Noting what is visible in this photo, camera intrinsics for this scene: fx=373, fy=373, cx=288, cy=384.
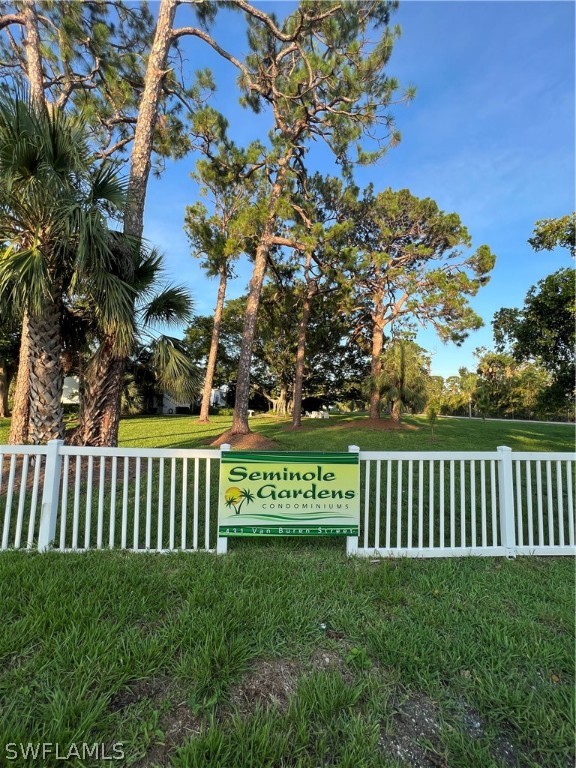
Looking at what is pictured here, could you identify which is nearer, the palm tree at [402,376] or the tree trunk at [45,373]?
the tree trunk at [45,373]

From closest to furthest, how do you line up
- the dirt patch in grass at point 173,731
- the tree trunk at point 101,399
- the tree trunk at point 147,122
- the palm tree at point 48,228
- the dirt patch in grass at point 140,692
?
the dirt patch in grass at point 173,731 → the dirt patch in grass at point 140,692 → the palm tree at point 48,228 → the tree trunk at point 101,399 → the tree trunk at point 147,122

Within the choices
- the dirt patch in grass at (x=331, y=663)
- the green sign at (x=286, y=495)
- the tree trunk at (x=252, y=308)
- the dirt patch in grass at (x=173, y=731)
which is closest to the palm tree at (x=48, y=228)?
the green sign at (x=286, y=495)

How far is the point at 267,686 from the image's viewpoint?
1.84 meters

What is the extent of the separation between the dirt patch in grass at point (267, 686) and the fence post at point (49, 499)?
2.25 meters

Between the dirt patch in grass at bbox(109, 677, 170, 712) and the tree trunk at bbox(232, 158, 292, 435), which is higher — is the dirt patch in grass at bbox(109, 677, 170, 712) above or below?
below

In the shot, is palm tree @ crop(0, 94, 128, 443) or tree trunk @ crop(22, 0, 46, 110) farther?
tree trunk @ crop(22, 0, 46, 110)

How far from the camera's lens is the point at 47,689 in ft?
5.64

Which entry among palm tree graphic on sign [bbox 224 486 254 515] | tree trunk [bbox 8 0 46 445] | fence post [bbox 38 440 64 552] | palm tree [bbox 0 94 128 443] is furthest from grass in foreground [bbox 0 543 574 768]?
tree trunk [bbox 8 0 46 445]

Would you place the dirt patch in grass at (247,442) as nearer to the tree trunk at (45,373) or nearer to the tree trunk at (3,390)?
the tree trunk at (45,373)

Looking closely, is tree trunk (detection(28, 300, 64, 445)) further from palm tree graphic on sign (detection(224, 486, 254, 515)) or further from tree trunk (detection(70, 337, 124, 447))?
palm tree graphic on sign (detection(224, 486, 254, 515))

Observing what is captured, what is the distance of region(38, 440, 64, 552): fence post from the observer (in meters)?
3.17

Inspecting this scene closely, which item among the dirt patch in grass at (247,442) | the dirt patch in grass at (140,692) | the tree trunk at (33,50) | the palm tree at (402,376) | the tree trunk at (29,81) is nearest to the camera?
the dirt patch in grass at (140,692)

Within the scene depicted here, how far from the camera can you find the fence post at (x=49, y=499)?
3.17 meters

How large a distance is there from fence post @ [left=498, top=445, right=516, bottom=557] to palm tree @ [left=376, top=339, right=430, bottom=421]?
13782 mm
